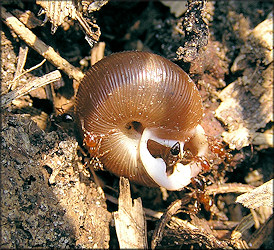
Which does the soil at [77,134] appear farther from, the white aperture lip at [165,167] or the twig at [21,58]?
the white aperture lip at [165,167]

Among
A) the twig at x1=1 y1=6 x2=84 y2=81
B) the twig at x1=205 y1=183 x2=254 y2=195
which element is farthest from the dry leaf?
the twig at x1=1 y1=6 x2=84 y2=81

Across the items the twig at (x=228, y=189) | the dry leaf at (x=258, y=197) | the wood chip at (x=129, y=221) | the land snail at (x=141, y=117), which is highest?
the land snail at (x=141, y=117)

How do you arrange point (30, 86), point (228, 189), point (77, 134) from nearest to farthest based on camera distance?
point (30, 86)
point (77, 134)
point (228, 189)

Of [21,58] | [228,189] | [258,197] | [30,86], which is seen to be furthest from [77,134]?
[258,197]

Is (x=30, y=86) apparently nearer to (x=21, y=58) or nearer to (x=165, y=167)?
(x=21, y=58)

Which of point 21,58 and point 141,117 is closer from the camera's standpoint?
point 141,117

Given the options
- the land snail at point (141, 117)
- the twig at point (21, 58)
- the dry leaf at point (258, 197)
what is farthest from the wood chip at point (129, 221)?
the twig at point (21, 58)

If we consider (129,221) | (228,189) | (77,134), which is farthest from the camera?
(228,189)

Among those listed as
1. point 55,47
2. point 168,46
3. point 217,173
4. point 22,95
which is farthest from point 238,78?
point 22,95
